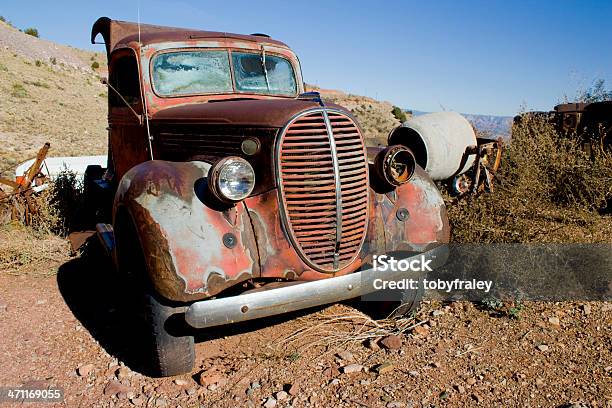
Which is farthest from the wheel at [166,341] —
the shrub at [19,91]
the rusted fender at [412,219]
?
the shrub at [19,91]

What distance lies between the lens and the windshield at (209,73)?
4613mm

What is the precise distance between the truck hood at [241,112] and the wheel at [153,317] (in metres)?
0.98

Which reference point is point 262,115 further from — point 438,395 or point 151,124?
point 438,395

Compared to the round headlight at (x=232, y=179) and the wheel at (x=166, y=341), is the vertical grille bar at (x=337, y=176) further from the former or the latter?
the wheel at (x=166, y=341)

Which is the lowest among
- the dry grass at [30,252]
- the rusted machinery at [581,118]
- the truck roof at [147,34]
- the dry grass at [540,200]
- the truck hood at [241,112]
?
the dry grass at [30,252]

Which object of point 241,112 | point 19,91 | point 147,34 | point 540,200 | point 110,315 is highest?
point 19,91

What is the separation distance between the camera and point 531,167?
6.50 metres

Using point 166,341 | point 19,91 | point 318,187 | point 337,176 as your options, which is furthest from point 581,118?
point 19,91

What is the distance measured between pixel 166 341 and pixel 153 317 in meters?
0.19

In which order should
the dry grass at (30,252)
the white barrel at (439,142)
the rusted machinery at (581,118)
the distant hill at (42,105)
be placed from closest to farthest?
the dry grass at (30,252) → the white barrel at (439,142) → the rusted machinery at (581,118) → the distant hill at (42,105)

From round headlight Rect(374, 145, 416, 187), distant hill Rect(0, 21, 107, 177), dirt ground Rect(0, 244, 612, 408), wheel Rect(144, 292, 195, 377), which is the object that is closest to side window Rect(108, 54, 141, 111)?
dirt ground Rect(0, 244, 612, 408)

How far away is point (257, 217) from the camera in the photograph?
3389 mm

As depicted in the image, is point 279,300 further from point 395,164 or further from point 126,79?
point 126,79

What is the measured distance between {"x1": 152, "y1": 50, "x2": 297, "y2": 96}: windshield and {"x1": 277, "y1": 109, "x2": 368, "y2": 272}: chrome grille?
1533 mm
